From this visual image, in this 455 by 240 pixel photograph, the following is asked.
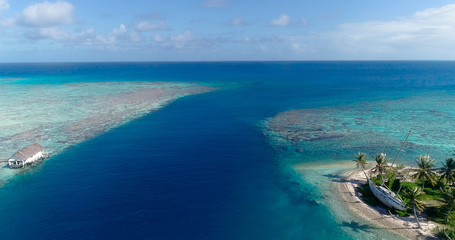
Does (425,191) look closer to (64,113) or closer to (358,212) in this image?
(358,212)

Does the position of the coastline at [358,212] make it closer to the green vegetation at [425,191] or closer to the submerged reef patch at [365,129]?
the green vegetation at [425,191]

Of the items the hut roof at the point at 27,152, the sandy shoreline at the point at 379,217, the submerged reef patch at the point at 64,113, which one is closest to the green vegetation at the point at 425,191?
the sandy shoreline at the point at 379,217

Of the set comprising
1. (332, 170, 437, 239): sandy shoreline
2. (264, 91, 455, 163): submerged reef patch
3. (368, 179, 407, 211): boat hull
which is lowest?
(332, 170, 437, 239): sandy shoreline

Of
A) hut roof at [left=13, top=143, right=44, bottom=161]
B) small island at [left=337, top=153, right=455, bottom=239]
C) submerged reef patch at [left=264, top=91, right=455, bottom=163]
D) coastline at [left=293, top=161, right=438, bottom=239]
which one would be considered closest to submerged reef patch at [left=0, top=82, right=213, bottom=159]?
hut roof at [left=13, top=143, right=44, bottom=161]

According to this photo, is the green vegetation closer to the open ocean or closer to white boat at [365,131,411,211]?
white boat at [365,131,411,211]

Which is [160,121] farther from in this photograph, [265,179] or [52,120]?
[265,179]

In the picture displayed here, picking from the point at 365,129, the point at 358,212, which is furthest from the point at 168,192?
the point at 365,129
